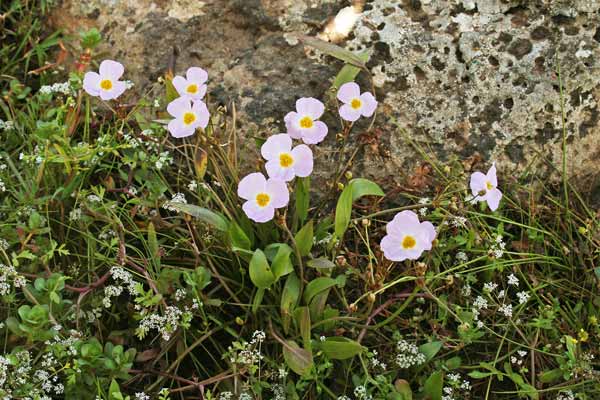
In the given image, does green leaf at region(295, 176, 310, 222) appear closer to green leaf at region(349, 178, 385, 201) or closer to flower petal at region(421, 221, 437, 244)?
green leaf at region(349, 178, 385, 201)

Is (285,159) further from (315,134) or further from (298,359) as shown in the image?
(298,359)

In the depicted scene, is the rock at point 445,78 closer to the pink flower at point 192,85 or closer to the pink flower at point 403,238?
the pink flower at point 192,85

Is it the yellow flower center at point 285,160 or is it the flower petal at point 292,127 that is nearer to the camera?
the yellow flower center at point 285,160

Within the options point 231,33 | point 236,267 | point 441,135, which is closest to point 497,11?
point 441,135

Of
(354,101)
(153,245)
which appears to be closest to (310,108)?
(354,101)

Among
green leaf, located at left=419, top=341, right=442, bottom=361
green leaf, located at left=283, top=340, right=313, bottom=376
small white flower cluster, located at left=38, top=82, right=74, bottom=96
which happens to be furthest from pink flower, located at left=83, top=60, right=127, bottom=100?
green leaf, located at left=419, top=341, right=442, bottom=361

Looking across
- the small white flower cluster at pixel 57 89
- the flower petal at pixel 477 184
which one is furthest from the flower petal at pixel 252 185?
the small white flower cluster at pixel 57 89

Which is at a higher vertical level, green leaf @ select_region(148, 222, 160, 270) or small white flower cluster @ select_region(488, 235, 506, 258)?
green leaf @ select_region(148, 222, 160, 270)
